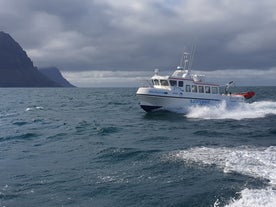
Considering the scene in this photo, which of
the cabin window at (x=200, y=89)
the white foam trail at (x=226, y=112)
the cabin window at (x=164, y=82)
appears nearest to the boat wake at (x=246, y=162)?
the white foam trail at (x=226, y=112)

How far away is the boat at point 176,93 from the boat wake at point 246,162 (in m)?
20.6

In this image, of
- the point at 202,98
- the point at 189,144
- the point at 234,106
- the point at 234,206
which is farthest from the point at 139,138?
the point at 234,106

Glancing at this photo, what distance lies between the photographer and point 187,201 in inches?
491

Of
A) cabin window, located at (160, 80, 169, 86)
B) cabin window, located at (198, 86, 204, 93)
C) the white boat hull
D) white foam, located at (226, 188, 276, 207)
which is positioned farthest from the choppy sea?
cabin window, located at (198, 86, 204, 93)

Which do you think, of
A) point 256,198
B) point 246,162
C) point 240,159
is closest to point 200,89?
point 240,159

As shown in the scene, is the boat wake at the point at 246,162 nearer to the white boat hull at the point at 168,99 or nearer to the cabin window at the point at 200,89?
the white boat hull at the point at 168,99

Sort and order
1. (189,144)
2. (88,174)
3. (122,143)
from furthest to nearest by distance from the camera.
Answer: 1. (122,143)
2. (189,144)
3. (88,174)

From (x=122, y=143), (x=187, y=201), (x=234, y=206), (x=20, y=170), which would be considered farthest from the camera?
(x=122, y=143)

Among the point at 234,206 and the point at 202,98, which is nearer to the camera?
the point at 234,206

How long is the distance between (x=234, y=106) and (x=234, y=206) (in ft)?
115

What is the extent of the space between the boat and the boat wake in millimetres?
20604

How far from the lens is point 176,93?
41.2 meters

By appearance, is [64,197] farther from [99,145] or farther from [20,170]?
[99,145]

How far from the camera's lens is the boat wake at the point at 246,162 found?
11961 millimetres
